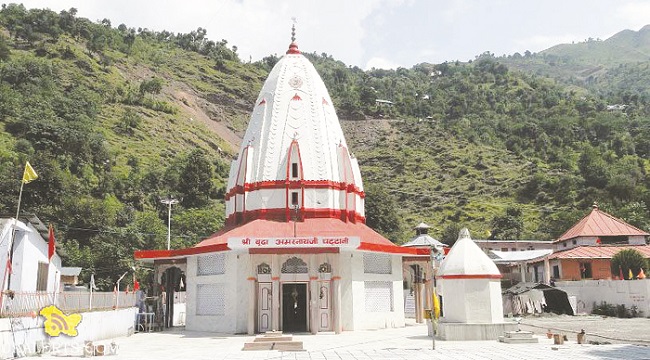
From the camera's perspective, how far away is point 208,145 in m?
109

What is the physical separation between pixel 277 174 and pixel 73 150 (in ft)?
167

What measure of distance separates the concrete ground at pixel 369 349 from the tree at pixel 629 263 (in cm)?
1929

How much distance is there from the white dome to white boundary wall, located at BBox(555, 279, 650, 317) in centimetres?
1643

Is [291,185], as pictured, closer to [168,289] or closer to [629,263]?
[168,289]

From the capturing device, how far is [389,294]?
27.6 meters

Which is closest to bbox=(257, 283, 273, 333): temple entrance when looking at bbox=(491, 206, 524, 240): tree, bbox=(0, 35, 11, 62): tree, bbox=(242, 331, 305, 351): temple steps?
bbox=(242, 331, 305, 351): temple steps

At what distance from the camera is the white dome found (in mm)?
21203

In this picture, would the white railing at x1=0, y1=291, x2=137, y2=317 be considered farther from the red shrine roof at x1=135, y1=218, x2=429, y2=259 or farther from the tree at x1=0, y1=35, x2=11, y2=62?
the tree at x1=0, y1=35, x2=11, y2=62

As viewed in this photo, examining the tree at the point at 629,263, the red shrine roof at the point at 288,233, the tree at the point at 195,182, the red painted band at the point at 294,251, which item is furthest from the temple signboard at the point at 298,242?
the tree at the point at 195,182

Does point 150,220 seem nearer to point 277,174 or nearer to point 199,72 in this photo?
point 277,174

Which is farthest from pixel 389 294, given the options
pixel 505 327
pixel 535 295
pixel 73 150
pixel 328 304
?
pixel 73 150

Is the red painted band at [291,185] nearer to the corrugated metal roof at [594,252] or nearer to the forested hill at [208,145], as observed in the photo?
the forested hill at [208,145]

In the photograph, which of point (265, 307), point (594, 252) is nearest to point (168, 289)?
point (265, 307)

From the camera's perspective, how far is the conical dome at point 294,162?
2773 cm
